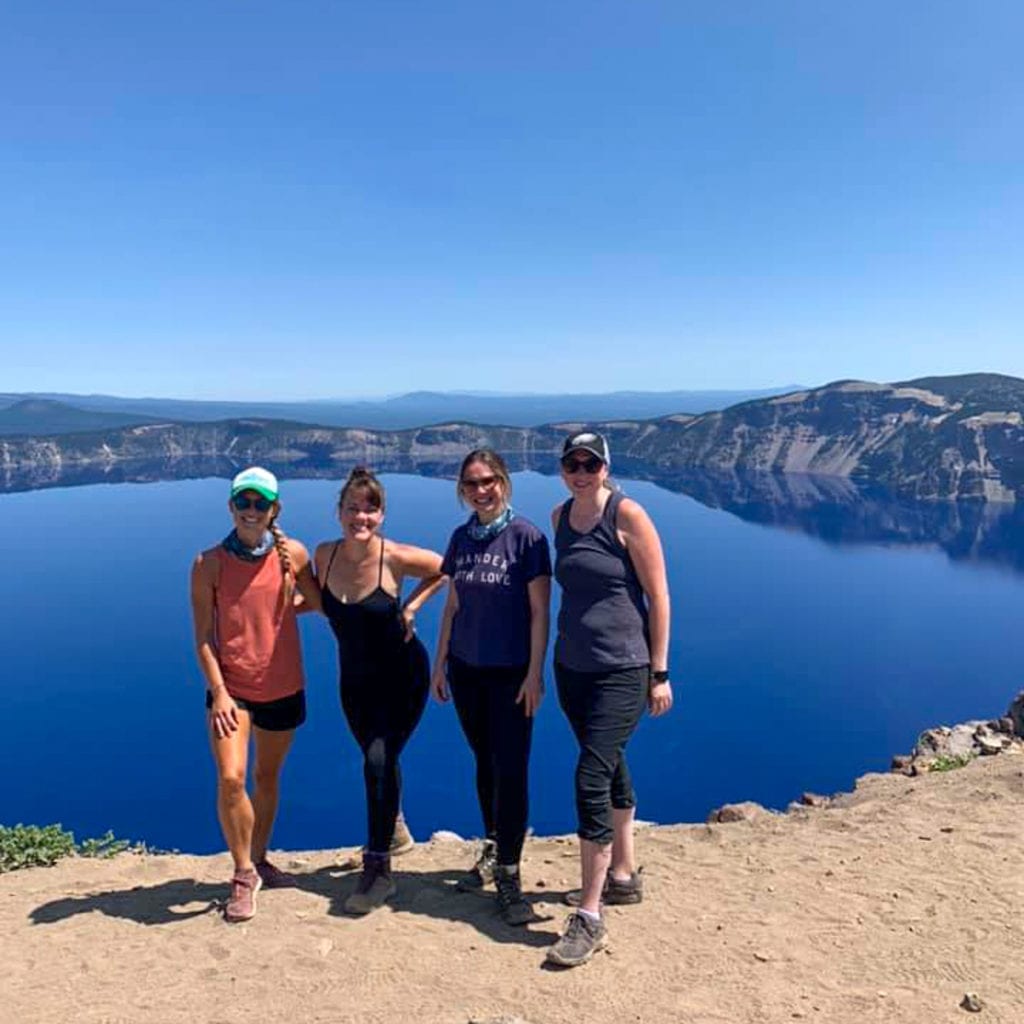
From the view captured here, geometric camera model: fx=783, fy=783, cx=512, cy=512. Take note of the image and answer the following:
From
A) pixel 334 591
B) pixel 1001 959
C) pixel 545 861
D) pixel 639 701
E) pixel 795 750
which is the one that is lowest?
pixel 795 750

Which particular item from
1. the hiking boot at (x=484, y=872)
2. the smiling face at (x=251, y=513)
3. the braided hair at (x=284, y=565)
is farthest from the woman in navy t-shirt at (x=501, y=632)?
the smiling face at (x=251, y=513)

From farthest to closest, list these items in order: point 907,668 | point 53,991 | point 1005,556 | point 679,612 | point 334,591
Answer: point 1005,556, point 679,612, point 907,668, point 334,591, point 53,991

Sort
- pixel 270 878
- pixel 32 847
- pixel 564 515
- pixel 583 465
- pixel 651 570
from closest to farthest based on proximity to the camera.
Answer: pixel 651 570 < pixel 583 465 < pixel 564 515 < pixel 270 878 < pixel 32 847

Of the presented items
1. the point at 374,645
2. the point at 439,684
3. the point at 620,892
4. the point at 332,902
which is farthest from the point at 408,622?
the point at 620,892

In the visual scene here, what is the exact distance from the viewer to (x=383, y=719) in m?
6.19

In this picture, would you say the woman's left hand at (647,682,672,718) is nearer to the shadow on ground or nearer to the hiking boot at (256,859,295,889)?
the shadow on ground

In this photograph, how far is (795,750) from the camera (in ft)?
180

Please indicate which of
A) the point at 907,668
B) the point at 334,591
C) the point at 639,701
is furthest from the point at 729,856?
the point at 907,668

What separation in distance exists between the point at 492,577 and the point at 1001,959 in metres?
4.43

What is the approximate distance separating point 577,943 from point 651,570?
261 centimetres

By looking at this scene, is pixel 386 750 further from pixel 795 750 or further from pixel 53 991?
pixel 795 750

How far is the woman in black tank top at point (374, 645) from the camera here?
19.5 feet

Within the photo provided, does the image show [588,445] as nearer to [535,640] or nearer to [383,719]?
[535,640]

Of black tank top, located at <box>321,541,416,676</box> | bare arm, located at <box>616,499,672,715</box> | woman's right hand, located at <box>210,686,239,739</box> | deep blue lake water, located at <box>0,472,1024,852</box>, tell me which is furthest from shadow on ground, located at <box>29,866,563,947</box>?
deep blue lake water, located at <box>0,472,1024,852</box>
